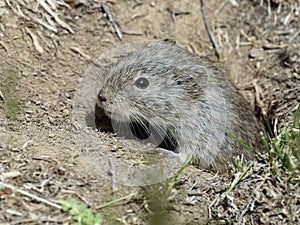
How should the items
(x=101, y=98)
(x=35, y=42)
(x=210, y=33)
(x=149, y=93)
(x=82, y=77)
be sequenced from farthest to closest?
1. (x=210, y=33)
2. (x=82, y=77)
3. (x=35, y=42)
4. (x=149, y=93)
5. (x=101, y=98)

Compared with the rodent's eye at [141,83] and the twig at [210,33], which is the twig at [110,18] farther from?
the rodent's eye at [141,83]

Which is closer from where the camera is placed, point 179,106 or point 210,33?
point 179,106

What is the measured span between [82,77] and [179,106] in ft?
5.32

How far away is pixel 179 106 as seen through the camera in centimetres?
646

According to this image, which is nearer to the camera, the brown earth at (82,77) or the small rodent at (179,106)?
the brown earth at (82,77)

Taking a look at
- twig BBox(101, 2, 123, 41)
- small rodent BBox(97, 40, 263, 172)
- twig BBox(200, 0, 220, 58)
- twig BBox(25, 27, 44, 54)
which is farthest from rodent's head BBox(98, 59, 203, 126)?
twig BBox(200, 0, 220, 58)

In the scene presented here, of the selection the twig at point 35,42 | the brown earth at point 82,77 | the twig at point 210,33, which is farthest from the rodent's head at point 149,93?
the twig at point 210,33

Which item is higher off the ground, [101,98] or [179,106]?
[101,98]

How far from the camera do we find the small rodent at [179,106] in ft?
20.9

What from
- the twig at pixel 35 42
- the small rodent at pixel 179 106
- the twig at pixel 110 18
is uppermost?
the twig at pixel 110 18

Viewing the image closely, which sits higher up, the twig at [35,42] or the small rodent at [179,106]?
the twig at [35,42]

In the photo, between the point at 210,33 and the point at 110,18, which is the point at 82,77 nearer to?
the point at 110,18

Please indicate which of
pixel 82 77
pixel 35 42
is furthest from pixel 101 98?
pixel 35 42

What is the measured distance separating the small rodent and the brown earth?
368 mm
